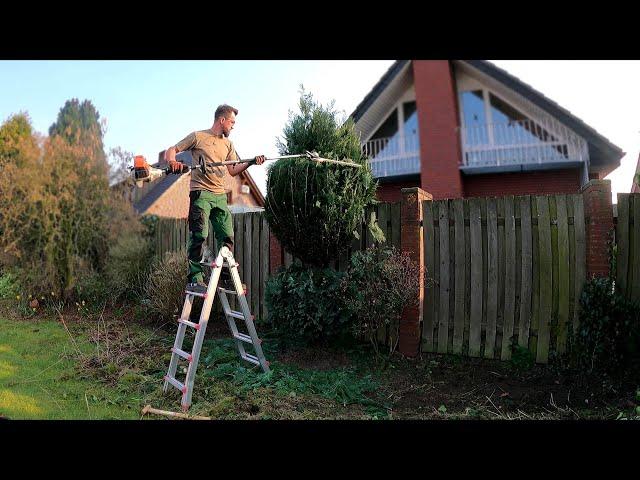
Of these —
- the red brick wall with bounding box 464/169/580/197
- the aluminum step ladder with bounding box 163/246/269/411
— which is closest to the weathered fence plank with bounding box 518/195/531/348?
the aluminum step ladder with bounding box 163/246/269/411

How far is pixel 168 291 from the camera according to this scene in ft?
19.9

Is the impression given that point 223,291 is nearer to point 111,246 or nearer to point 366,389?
point 366,389

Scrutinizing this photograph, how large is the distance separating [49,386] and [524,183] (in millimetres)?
11880

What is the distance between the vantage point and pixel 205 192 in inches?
144

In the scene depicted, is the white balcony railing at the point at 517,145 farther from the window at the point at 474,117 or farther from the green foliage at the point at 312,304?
the green foliage at the point at 312,304

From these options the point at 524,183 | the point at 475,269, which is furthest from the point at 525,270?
the point at 524,183

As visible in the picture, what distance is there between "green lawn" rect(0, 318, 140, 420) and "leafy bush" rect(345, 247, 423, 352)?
218cm

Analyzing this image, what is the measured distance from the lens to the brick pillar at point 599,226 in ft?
13.5

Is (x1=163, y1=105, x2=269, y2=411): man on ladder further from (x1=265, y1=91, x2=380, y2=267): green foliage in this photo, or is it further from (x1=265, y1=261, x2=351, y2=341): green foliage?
(x1=265, y1=91, x2=380, y2=267): green foliage

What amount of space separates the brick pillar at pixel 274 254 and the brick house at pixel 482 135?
748 cm

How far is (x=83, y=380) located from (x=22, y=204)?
4501 millimetres

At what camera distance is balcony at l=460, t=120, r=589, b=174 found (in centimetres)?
1182

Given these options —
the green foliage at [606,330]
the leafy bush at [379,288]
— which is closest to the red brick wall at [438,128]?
the leafy bush at [379,288]
